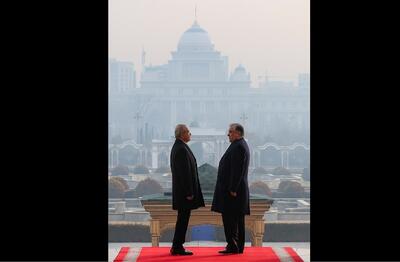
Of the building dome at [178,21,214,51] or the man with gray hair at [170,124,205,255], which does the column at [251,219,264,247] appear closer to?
the man with gray hair at [170,124,205,255]

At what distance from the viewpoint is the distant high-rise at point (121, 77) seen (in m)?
44.1

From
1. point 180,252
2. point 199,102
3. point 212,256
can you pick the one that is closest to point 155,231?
point 180,252

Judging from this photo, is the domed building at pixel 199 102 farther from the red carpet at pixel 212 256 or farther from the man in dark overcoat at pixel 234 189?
the man in dark overcoat at pixel 234 189

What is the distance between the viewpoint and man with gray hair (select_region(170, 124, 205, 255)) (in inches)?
276

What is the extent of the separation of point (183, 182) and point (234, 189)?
38 centimetres

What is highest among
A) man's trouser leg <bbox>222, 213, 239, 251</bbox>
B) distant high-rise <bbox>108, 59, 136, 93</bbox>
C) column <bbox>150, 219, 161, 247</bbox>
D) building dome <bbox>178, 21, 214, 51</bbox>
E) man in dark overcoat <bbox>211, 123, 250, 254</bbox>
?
building dome <bbox>178, 21, 214, 51</bbox>

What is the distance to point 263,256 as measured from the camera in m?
7.20

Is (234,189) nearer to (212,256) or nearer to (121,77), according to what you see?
(212,256)

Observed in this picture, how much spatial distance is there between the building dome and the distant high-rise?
5719mm

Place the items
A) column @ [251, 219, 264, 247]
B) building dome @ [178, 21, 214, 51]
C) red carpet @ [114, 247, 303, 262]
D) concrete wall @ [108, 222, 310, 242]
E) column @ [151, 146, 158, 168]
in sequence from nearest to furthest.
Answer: red carpet @ [114, 247, 303, 262]
column @ [251, 219, 264, 247]
concrete wall @ [108, 222, 310, 242]
column @ [151, 146, 158, 168]
building dome @ [178, 21, 214, 51]

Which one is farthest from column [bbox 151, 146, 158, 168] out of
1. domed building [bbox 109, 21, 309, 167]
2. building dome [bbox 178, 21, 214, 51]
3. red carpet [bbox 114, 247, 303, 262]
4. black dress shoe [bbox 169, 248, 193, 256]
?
black dress shoe [bbox 169, 248, 193, 256]

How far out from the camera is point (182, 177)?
277 inches

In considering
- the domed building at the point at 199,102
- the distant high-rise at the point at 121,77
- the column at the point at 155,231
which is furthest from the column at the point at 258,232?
the distant high-rise at the point at 121,77
